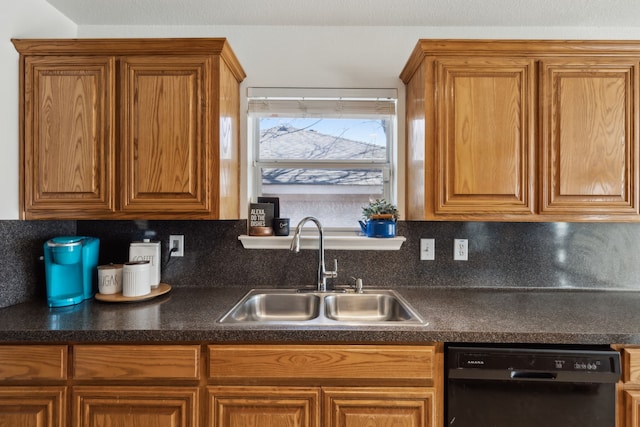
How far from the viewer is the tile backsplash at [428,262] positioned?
1.83 metres

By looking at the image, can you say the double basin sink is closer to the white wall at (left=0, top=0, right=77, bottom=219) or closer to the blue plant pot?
the blue plant pot

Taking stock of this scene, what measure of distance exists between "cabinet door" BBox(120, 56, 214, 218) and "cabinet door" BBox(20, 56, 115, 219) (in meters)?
0.09

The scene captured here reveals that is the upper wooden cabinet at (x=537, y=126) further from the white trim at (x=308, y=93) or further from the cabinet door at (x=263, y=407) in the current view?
the cabinet door at (x=263, y=407)

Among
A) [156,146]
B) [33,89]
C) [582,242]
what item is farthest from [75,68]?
[582,242]

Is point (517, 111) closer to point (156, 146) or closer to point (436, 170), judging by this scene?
point (436, 170)

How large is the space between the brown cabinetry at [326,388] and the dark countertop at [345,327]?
2.4 inches

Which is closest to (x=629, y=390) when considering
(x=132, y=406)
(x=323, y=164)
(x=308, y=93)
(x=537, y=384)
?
(x=537, y=384)

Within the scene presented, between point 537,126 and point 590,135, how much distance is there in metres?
0.24

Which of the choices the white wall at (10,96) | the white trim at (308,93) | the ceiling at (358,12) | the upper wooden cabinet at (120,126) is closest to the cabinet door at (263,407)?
the upper wooden cabinet at (120,126)

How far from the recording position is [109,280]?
1576 mm

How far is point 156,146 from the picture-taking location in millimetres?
1513

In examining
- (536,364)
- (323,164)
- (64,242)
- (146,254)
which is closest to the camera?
A: (536,364)

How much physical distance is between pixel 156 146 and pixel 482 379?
1713mm

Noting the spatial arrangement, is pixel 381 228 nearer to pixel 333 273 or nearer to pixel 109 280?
pixel 333 273
